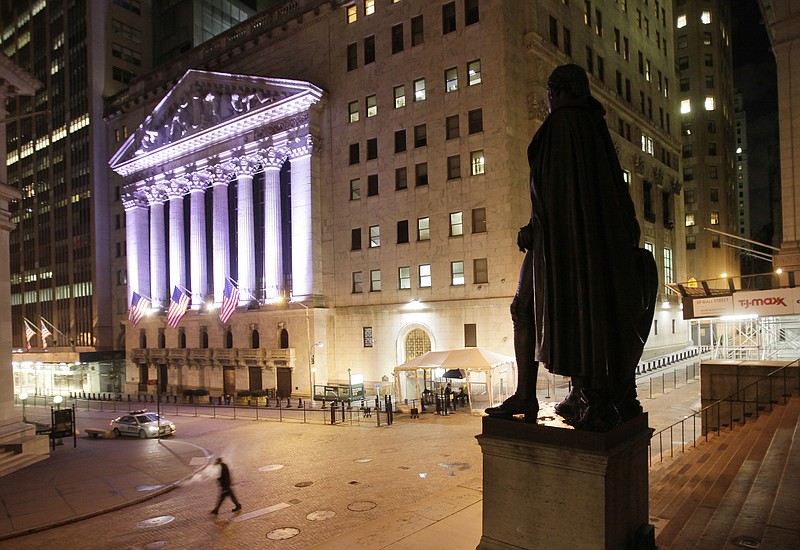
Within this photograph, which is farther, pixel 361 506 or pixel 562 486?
pixel 361 506

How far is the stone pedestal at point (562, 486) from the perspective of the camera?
5.34m

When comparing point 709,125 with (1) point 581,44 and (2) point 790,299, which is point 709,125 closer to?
(1) point 581,44

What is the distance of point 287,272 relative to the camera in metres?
48.5

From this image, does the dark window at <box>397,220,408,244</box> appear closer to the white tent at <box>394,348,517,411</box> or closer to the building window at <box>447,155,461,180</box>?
the building window at <box>447,155,461,180</box>

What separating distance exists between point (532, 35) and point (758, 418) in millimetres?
30190

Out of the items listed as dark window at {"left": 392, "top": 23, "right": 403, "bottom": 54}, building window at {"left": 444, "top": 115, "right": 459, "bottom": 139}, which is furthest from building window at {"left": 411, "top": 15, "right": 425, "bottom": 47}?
building window at {"left": 444, "top": 115, "right": 459, "bottom": 139}

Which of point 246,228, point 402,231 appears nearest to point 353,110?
point 402,231

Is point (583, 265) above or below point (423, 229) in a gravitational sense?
below

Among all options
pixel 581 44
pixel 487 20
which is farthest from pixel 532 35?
pixel 581 44

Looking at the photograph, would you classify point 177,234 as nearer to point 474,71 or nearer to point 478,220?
point 478,220

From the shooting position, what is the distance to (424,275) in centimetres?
4106

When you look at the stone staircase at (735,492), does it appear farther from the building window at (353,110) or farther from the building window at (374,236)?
the building window at (353,110)

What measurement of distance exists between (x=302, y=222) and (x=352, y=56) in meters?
13.7

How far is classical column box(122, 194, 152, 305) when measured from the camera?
6234cm
